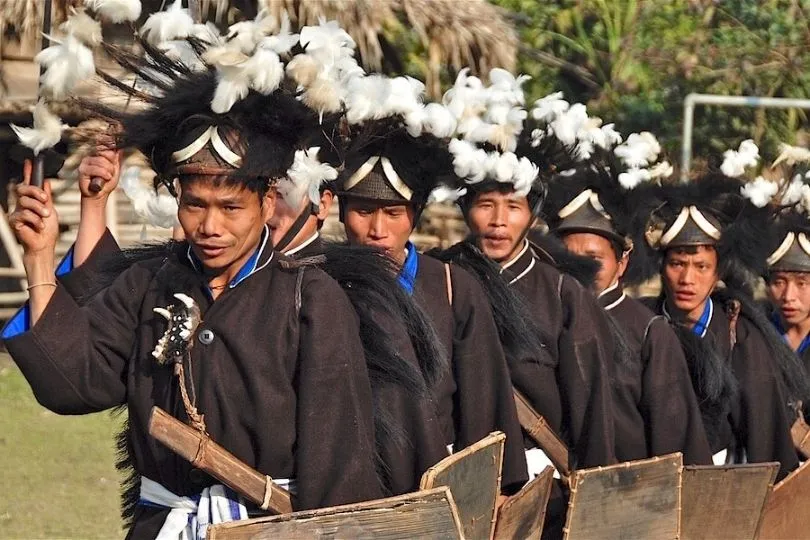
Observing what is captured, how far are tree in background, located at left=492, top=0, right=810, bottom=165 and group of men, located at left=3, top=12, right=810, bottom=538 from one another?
7.23 metres

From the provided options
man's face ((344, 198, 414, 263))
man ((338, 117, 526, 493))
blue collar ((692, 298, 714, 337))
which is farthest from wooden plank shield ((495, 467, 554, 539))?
blue collar ((692, 298, 714, 337))

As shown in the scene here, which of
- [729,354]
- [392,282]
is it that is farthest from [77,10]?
[729,354]

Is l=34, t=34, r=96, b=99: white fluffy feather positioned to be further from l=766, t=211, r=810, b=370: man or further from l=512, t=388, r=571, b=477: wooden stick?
l=766, t=211, r=810, b=370: man

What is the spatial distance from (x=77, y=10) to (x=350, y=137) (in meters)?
1.18

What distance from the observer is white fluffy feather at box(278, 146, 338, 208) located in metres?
4.20

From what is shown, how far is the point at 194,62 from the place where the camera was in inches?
165

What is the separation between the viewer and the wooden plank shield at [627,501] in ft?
17.8

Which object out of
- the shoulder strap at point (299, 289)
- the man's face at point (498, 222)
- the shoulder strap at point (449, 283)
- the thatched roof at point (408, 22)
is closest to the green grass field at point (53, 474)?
the man's face at point (498, 222)

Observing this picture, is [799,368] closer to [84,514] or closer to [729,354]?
[729,354]

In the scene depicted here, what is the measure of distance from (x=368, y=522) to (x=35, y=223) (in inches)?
42.7

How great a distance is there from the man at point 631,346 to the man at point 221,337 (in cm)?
253

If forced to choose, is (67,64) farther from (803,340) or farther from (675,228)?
(803,340)

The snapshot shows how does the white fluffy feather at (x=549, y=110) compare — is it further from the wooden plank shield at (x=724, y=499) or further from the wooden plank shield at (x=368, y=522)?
the wooden plank shield at (x=368, y=522)

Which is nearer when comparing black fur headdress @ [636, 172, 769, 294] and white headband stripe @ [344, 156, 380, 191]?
white headband stripe @ [344, 156, 380, 191]
